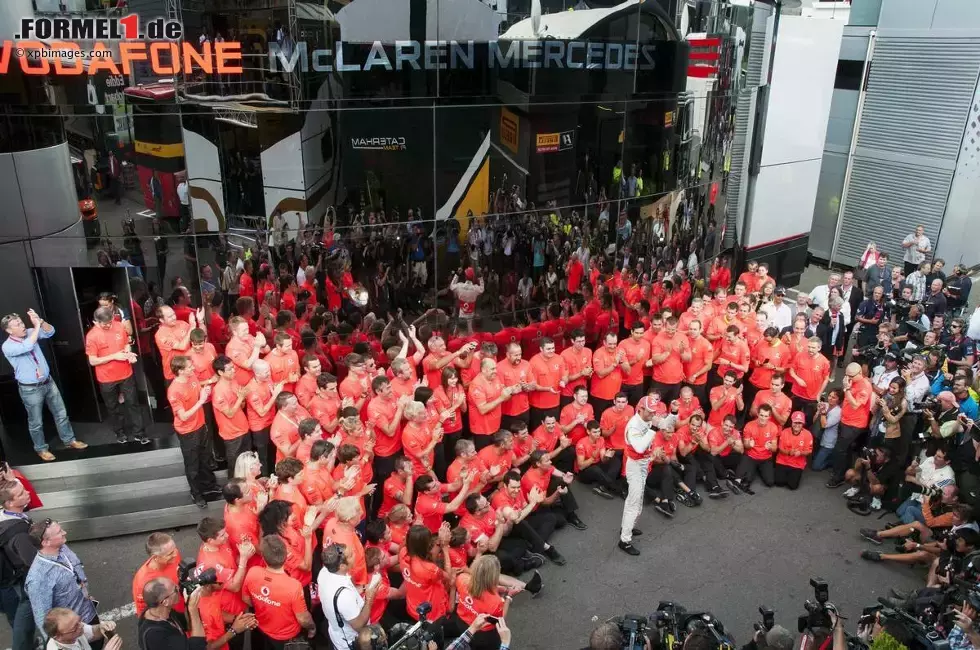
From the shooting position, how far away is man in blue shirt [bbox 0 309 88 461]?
27.4 feet

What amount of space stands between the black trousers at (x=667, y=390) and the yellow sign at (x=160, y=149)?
22.5ft

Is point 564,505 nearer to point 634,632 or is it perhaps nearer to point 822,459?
point 634,632

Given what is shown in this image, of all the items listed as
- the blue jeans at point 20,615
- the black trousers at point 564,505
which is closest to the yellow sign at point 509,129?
the black trousers at point 564,505

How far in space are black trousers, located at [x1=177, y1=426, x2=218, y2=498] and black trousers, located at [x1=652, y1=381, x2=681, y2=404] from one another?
586 centimetres

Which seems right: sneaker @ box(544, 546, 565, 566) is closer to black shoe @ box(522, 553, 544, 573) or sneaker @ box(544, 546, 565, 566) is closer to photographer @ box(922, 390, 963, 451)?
black shoe @ box(522, 553, 544, 573)

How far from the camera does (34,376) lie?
28.1 feet

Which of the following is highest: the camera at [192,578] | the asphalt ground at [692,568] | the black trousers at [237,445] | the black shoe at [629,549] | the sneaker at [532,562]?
the camera at [192,578]

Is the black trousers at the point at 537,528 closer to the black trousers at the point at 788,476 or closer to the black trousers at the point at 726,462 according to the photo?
the black trousers at the point at 726,462

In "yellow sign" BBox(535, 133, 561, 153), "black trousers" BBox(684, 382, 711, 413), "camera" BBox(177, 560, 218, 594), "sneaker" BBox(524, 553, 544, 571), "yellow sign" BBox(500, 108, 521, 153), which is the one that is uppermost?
"yellow sign" BBox(500, 108, 521, 153)

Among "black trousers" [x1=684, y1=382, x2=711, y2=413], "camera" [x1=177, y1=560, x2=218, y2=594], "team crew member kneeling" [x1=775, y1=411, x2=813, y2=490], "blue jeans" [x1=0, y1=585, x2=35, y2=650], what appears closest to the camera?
"camera" [x1=177, y1=560, x2=218, y2=594]

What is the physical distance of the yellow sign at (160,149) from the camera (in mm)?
9125

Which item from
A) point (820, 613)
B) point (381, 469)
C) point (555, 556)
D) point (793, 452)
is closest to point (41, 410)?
point (381, 469)

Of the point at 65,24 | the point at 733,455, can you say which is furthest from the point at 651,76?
the point at 65,24

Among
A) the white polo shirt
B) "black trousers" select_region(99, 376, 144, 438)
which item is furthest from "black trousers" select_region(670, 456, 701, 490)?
"black trousers" select_region(99, 376, 144, 438)
